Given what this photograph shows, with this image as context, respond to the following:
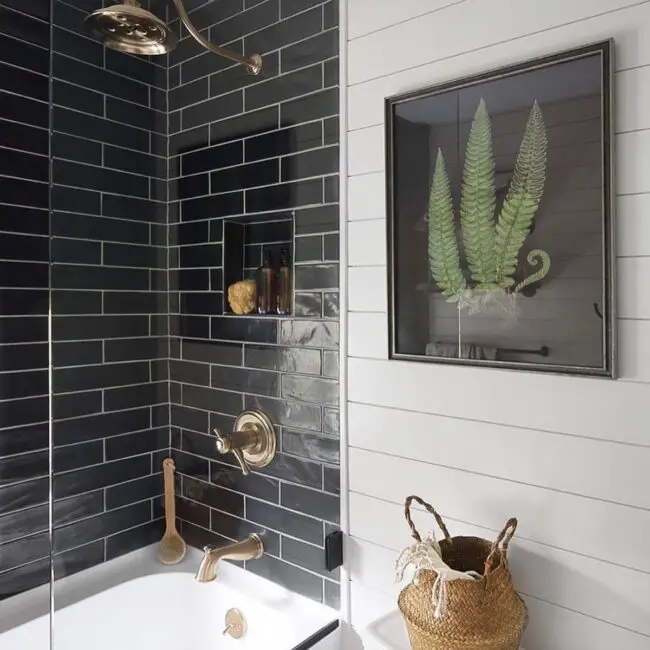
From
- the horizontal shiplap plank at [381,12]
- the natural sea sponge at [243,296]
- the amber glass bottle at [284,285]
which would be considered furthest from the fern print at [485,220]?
the natural sea sponge at [243,296]

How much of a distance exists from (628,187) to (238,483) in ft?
4.54

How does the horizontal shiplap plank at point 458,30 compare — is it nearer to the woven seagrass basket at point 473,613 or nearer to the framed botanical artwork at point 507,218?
the framed botanical artwork at point 507,218

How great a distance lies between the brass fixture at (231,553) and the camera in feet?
6.21

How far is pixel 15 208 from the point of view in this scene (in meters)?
1.82

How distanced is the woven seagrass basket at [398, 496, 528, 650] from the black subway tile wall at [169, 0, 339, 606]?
49 centimetres

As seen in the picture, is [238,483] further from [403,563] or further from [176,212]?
[176,212]

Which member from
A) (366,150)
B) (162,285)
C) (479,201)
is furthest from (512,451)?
(162,285)

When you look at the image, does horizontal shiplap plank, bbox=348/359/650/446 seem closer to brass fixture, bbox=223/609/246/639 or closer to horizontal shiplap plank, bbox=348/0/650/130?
horizontal shiplap plank, bbox=348/0/650/130

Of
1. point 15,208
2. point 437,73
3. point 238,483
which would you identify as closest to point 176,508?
point 238,483

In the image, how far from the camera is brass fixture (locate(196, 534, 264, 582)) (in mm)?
1893

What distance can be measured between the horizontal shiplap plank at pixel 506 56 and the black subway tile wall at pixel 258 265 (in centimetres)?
12

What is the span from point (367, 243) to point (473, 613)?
37.3 inches

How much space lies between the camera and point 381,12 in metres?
1.62

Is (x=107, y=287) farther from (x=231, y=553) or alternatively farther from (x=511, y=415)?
(x=511, y=415)
